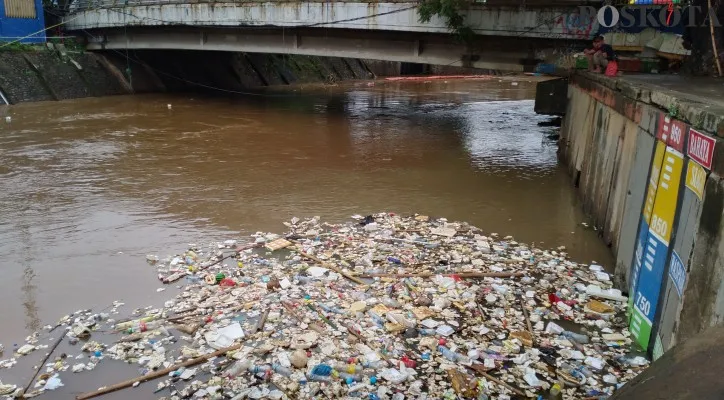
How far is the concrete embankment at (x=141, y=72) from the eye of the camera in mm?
22594

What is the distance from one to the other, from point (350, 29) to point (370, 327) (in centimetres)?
1285

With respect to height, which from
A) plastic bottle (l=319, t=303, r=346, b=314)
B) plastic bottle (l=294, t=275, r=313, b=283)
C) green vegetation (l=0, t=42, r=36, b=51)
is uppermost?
green vegetation (l=0, t=42, r=36, b=51)

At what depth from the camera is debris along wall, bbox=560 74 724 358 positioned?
383cm

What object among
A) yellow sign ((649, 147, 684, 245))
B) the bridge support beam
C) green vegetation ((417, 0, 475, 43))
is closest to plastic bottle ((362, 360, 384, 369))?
yellow sign ((649, 147, 684, 245))

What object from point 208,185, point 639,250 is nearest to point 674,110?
point 639,250

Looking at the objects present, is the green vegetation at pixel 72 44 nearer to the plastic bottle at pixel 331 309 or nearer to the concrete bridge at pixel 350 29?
the concrete bridge at pixel 350 29

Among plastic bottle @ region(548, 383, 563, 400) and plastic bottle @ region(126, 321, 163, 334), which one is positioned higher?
plastic bottle @ region(548, 383, 563, 400)

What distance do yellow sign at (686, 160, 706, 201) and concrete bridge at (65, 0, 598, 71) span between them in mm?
9271

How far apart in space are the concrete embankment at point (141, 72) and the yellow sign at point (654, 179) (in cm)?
2336

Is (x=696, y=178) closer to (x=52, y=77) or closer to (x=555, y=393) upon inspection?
(x=555, y=393)

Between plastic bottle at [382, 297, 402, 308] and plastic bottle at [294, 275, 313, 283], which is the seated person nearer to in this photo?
plastic bottle at [382, 297, 402, 308]

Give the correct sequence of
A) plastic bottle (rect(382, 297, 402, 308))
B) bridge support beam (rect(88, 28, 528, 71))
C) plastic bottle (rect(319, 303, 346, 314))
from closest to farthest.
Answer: plastic bottle (rect(319, 303, 346, 314)) → plastic bottle (rect(382, 297, 402, 308)) → bridge support beam (rect(88, 28, 528, 71))

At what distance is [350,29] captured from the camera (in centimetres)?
1633

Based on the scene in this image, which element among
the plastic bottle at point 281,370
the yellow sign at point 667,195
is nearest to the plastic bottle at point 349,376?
the plastic bottle at point 281,370
